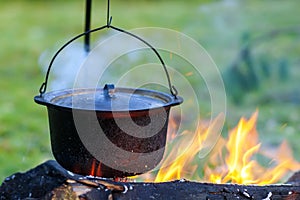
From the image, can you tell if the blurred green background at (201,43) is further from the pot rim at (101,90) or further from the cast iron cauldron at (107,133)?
the cast iron cauldron at (107,133)

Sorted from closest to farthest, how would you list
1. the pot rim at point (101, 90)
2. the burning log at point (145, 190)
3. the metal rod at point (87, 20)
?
the pot rim at point (101, 90) < the burning log at point (145, 190) < the metal rod at point (87, 20)

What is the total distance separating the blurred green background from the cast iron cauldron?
1696 millimetres

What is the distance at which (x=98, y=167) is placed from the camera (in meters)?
2.14

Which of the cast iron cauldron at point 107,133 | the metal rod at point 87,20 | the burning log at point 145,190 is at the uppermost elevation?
the metal rod at point 87,20

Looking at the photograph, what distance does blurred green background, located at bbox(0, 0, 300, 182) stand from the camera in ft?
15.6

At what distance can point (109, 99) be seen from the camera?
2186 mm

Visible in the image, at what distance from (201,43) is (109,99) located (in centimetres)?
516

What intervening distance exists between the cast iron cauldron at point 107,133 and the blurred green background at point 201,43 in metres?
1.70

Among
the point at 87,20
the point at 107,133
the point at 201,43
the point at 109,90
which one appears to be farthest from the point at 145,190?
the point at 201,43

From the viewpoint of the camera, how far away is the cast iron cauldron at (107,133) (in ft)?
6.77

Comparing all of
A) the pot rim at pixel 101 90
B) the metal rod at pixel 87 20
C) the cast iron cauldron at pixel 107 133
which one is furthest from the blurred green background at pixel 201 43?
the cast iron cauldron at pixel 107 133

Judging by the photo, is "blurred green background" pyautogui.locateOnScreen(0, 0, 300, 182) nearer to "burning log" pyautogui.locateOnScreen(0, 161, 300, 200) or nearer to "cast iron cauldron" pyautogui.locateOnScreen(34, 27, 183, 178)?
"burning log" pyautogui.locateOnScreen(0, 161, 300, 200)

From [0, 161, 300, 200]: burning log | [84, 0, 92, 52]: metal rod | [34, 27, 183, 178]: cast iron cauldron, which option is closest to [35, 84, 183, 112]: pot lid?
[34, 27, 183, 178]: cast iron cauldron

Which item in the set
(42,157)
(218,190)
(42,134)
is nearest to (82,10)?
(42,134)
